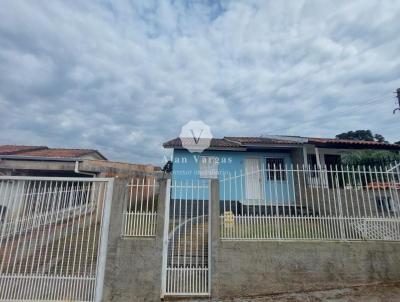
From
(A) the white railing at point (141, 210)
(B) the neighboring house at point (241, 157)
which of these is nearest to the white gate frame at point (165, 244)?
(A) the white railing at point (141, 210)

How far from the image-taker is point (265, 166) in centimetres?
1177

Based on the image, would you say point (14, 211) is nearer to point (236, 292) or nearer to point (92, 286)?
point (92, 286)

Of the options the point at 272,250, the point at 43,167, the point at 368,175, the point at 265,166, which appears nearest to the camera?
the point at 272,250

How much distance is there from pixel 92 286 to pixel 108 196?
1678mm

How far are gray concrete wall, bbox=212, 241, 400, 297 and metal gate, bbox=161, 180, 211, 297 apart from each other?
30 centimetres

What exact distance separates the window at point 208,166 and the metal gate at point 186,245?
20.5ft

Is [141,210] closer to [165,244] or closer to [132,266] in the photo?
[165,244]

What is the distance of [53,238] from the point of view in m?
4.73

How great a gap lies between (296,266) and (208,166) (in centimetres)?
735

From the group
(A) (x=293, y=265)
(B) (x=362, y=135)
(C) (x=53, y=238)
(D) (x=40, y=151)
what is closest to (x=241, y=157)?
(A) (x=293, y=265)

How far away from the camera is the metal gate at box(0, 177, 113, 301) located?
4426 mm

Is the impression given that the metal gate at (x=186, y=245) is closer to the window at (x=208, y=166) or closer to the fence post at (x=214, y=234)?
the fence post at (x=214, y=234)

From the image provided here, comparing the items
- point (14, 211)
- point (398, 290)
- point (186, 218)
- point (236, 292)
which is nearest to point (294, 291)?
point (236, 292)

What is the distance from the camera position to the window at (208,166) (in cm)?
1166
